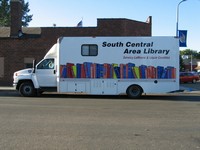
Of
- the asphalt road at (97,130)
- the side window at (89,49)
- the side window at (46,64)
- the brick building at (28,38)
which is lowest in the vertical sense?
the asphalt road at (97,130)

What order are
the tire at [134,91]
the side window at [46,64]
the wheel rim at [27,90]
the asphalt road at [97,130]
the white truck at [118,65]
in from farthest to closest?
the wheel rim at [27,90] < the side window at [46,64] < the tire at [134,91] < the white truck at [118,65] < the asphalt road at [97,130]

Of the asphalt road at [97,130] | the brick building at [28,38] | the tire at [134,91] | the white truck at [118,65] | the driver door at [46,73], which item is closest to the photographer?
the asphalt road at [97,130]

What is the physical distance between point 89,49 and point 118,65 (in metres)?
1.77

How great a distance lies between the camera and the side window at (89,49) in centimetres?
2081

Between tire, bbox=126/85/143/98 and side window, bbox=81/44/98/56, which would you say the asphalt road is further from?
side window, bbox=81/44/98/56

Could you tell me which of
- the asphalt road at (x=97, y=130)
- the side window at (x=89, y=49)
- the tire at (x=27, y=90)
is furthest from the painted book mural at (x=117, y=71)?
the asphalt road at (x=97, y=130)

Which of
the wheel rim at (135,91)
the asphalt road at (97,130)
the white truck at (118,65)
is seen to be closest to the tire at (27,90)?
the white truck at (118,65)

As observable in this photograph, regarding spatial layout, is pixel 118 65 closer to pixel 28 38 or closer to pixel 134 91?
pixel 134 91

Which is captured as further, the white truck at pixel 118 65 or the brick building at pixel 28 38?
the brick building at pixel 28 38

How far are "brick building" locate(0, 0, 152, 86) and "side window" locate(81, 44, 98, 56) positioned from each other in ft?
39.5

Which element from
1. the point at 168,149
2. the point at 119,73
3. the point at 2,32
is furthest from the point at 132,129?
the point at 2,32

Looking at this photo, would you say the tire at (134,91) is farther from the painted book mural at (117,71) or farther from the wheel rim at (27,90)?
the wheel rim at (27,90)

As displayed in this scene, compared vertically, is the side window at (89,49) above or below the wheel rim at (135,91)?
above

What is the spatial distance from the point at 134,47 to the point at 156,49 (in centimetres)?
116
